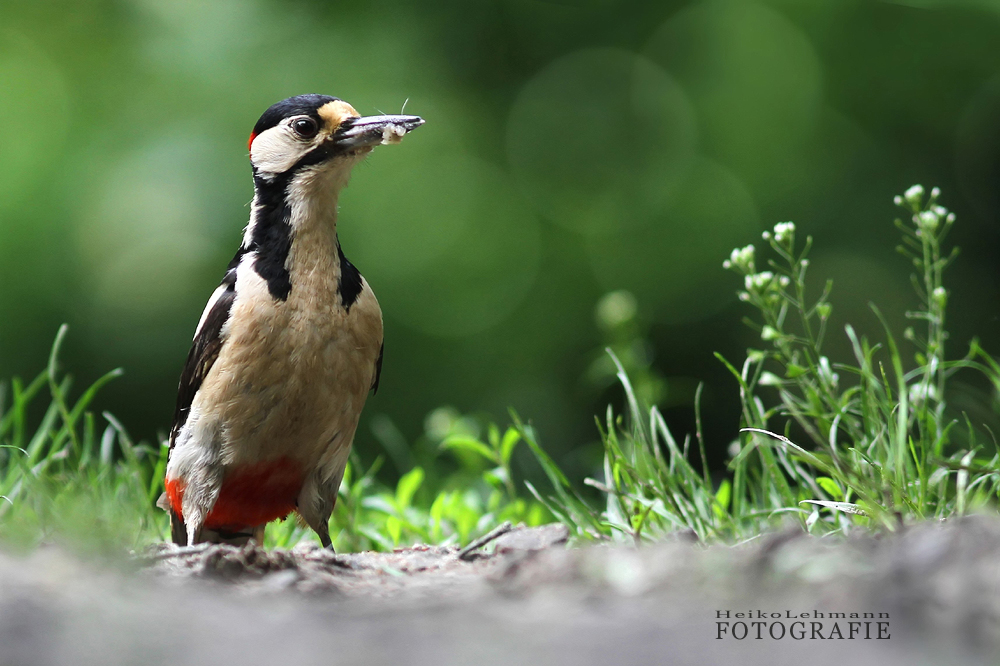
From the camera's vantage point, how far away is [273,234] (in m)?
3.37

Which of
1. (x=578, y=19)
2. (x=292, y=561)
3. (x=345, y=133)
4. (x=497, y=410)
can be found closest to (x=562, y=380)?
(x=497, y=410)

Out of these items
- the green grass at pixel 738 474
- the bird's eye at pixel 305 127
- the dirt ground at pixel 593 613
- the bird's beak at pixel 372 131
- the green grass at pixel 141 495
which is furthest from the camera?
the bird's eye at pixel 305 127

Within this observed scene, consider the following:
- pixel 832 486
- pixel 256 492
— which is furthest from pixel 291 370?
pixel 832 486

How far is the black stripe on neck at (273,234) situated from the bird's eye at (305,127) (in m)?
0.17

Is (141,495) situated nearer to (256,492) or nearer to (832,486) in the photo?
(256,492)

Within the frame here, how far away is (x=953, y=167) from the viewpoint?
6.23m

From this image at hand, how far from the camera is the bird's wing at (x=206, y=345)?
3.28 meters

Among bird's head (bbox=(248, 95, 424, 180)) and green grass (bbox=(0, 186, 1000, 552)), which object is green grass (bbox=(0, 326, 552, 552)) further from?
bird's head (bbox=(248, 95, 424, 180))

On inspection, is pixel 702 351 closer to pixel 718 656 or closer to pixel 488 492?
pixel 488 492

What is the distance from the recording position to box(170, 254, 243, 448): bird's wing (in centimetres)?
328

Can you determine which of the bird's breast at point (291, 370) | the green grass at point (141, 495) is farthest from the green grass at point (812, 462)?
the bird's breast at point (291, 370)

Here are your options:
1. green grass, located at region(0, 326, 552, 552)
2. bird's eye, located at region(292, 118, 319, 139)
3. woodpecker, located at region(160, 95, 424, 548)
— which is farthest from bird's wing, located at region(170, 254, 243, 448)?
bird's eye, located at region(292, 118, 319, 139)

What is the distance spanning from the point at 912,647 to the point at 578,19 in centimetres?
635

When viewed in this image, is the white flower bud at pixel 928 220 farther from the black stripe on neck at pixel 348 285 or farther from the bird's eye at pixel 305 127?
the bird's eye at pixel 305 127
